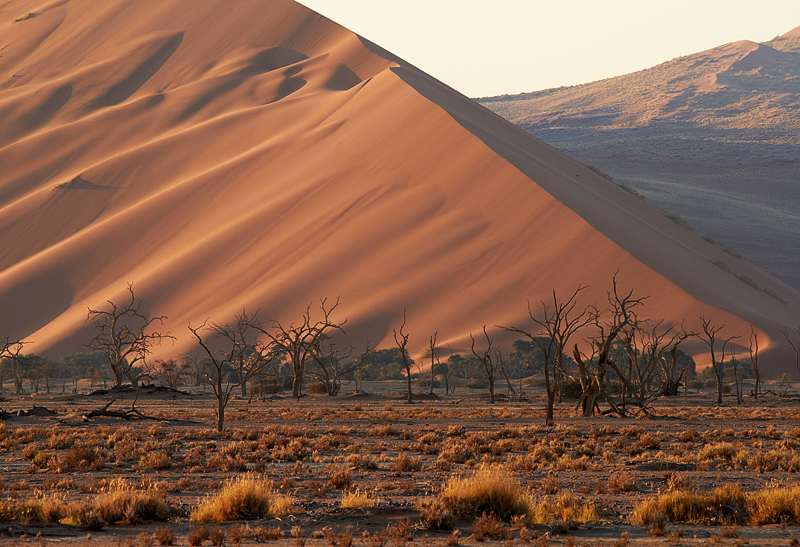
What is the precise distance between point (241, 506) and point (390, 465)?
4.96 meters

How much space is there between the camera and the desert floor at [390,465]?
696 centimetres

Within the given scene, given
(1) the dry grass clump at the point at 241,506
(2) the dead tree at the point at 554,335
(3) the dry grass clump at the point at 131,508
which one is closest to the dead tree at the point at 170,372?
(2) the dead tree at the point at 554,335

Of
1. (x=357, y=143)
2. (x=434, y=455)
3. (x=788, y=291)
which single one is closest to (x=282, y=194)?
(x=357, y=143)

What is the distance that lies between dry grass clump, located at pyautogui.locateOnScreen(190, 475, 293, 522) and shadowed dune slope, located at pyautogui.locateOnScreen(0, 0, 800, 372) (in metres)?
37.3

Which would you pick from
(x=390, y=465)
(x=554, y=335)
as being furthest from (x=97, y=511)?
(x=554, y=335)

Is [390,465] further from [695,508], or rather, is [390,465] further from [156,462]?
[695,508]

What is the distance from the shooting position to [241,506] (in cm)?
767

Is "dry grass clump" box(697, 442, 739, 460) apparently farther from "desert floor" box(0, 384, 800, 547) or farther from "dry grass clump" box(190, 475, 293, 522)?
"dry grass clump" box(190, 475, 293, 522)

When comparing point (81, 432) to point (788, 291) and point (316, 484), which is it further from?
point (788, 291)

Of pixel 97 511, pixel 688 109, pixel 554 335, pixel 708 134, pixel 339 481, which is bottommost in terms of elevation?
pixel 339 481

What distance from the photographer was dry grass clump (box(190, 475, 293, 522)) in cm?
759

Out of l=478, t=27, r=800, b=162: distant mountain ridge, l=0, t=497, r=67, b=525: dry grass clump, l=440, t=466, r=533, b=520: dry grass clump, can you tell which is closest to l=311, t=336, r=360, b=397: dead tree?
l=0, t=497, r=67, b=525: dry grass clump

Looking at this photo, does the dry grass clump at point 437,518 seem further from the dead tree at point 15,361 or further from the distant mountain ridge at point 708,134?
the distant mountain ridge at point 708,134

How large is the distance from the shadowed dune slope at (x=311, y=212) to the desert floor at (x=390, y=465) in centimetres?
2336
